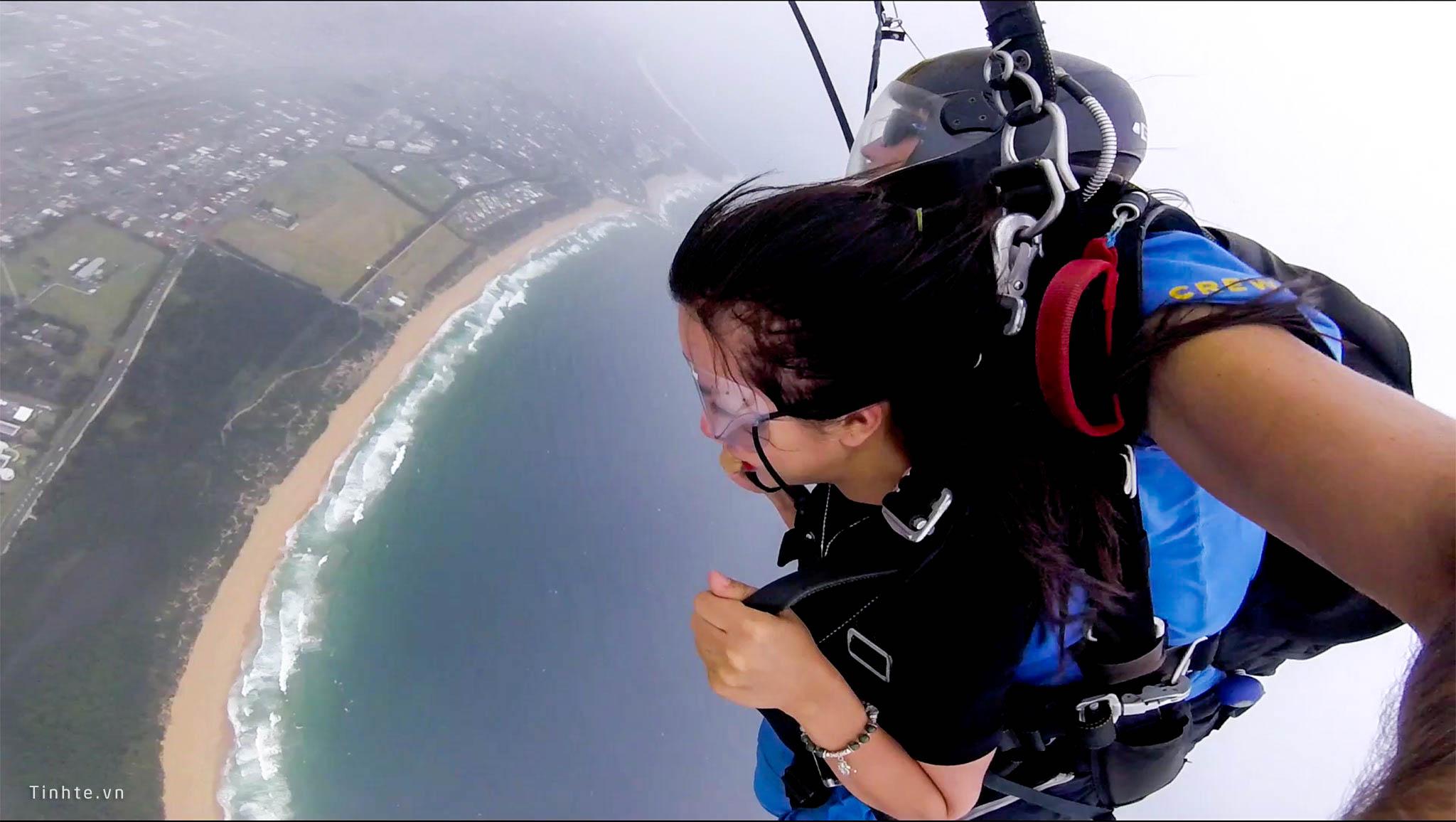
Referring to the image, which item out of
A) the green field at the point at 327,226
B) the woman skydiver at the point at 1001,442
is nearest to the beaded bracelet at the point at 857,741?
the woman skydiver at the point at 1001,442

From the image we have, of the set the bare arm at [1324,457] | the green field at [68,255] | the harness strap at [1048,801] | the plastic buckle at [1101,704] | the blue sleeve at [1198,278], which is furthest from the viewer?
the green field at [68,255]

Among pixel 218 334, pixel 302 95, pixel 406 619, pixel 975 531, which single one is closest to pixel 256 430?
pixel 218 334

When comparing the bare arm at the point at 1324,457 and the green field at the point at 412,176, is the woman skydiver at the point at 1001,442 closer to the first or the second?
the bare arm at the point at 1324,457

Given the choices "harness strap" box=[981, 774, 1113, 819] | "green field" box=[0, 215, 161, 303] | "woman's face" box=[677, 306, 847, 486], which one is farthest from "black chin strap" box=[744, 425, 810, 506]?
"green field" box=[0, 215, 161, 303]

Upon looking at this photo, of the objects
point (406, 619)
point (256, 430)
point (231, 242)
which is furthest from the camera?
point (231, 242)

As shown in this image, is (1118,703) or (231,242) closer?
(1118,703)

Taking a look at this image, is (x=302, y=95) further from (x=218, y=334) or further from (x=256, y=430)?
(x=256, y=430)

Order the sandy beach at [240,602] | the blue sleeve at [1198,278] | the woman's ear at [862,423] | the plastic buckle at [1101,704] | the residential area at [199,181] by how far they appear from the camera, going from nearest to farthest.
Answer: the blue sleeve at [1198,278] < the woman's ear at [862,423] < the plastic buckle at [1101,704] < the sandy beach at [240,602] < the residential area at [199,181]

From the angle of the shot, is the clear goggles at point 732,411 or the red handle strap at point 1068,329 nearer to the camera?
the red handle strap at point 1068,329
